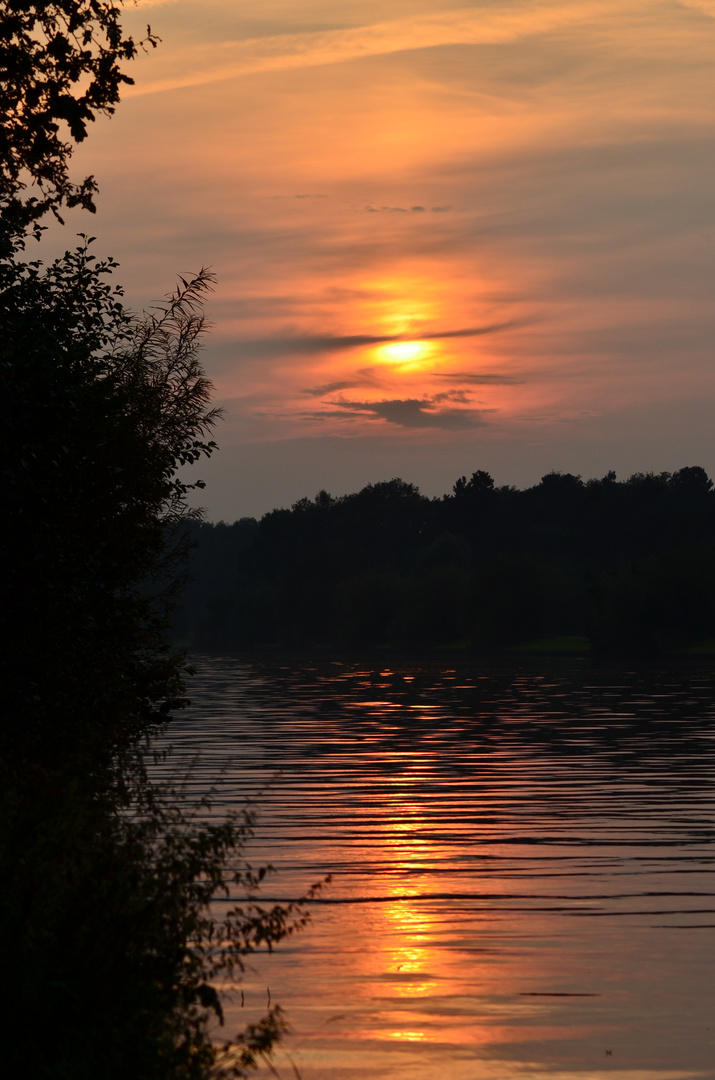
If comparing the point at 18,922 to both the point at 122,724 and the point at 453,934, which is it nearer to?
the point at 453,934

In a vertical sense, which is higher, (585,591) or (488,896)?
(585,591)

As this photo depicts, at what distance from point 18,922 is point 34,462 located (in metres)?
8.76

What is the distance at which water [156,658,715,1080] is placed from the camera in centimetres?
1241

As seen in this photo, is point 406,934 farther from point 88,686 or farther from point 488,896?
point 88,686

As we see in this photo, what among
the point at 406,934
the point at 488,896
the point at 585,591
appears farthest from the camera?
the point at 585,591

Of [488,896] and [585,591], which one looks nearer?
[488,896]

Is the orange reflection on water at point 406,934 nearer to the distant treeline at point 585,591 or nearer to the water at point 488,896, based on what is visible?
the water at point 488,896

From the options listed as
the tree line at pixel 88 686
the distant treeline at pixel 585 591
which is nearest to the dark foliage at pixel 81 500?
the tree line at pixel 88 686

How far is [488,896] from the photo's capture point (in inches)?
779

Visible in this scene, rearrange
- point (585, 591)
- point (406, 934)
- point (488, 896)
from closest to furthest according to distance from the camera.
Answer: point (406, 934) → point (488, 896) → point (585, 591)

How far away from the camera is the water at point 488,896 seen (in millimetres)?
12414

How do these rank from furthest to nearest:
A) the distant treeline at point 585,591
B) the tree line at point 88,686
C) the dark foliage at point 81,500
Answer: the distant treeline at point 585,591
the dark foliage at point 81,500
the tree line at point 88,686

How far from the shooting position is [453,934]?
1716cm

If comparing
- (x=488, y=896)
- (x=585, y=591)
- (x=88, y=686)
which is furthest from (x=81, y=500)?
(x=585, y=591)
